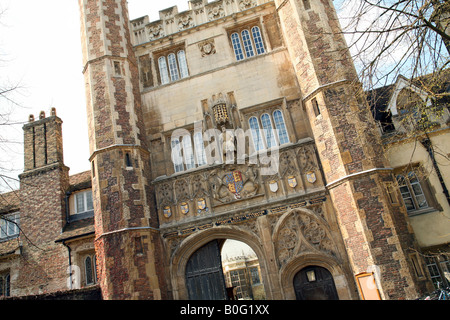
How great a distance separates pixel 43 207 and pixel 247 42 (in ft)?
37.4

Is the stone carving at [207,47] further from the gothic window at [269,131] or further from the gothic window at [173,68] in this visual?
the gothic window at [269,131]

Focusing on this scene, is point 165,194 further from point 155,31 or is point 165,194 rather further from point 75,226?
point 155,31

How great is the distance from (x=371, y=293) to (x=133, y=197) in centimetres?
760

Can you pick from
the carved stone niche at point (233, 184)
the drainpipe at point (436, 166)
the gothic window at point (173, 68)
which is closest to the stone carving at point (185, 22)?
the gothic window at point (173, 68)

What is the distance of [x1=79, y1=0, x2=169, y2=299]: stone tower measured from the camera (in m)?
11.0

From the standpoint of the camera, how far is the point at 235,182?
12.1 metres

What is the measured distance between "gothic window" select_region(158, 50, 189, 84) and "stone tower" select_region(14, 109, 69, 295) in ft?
19.5

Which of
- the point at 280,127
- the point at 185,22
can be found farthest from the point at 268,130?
the point at 185,22

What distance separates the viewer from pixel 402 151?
12.5m

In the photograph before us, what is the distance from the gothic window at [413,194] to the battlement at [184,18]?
873 cm

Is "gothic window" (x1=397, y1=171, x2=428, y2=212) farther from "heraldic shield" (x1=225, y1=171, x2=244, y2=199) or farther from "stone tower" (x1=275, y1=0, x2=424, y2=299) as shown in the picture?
"heraldic shield" (x1=225, y1=171, x2=244, y2=199)

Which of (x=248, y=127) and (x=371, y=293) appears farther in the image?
(x=248, y=127)
